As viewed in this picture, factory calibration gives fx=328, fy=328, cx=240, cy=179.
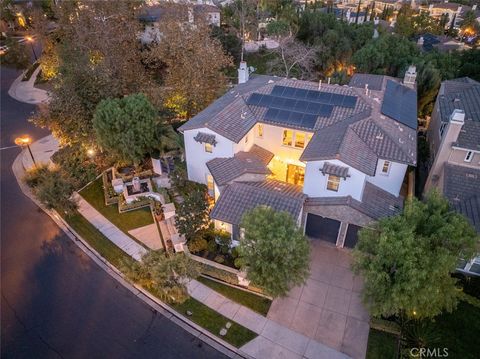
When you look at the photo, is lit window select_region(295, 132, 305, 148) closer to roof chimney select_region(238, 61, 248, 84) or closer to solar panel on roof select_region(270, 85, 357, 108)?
solar panel on roof select_region(270, 85, 357, 108)

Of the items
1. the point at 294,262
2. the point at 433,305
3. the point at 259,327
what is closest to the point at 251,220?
the point at 294,262

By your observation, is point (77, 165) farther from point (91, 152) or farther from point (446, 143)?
point (446, 143)

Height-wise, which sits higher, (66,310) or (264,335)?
(264,335)

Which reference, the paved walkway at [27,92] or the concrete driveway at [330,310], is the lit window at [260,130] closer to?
the concrete driveway at [330,310]

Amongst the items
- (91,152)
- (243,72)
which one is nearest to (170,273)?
(91,152)

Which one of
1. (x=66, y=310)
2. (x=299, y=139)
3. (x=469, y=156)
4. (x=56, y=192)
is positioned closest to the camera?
(x=66, y=310)

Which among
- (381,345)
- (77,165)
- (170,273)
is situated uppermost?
(170,273)

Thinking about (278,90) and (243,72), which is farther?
(243,72)
